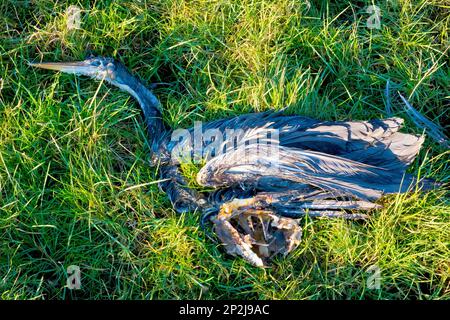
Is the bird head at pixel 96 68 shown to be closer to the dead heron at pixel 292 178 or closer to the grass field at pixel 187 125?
the grass field at pixel 187 125

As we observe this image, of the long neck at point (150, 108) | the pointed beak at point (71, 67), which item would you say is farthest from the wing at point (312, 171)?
the pointed beak at point (71, 67)

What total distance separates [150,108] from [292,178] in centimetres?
89

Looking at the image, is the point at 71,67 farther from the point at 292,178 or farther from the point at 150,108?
the point at 292,178

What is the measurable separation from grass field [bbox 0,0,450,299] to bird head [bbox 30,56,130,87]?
6cm

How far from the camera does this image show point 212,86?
3428 millimetres

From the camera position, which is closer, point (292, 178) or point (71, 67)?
point (292, 178)

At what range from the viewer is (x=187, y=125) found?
341cm

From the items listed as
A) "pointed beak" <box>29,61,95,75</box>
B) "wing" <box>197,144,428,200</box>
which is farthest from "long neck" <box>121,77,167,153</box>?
"wing" <box>197,144,428,200</box>

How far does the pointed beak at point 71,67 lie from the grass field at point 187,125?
2.1 inches

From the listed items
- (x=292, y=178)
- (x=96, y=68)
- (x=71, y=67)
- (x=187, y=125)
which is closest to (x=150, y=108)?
(x=187, y=125)

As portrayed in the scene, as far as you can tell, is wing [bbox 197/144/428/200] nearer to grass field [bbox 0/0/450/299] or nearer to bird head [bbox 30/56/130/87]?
grass field [bbox 0/0/450/299]

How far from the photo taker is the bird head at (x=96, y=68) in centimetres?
343

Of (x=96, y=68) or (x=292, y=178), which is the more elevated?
(x=96, y=68)

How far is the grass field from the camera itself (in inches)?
122
